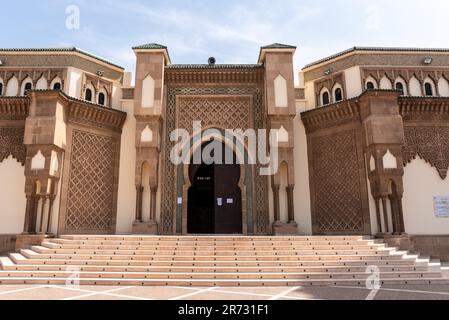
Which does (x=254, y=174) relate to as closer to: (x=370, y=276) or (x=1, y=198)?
(x=370, y=276)

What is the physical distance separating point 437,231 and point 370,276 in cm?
501

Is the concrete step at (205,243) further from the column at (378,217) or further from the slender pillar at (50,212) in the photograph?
the slender pillar at (50,212)

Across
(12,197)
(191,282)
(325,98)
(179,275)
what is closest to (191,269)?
(179,275)

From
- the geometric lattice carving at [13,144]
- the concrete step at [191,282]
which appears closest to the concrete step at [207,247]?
the concrete step at [191,282]

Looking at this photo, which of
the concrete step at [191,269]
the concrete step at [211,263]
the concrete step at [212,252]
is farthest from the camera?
the concrete step at [212,252]

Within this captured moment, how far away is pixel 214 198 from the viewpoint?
1223 cm

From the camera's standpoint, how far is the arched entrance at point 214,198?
470 inches

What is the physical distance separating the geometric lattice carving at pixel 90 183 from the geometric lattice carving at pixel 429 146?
397 inches

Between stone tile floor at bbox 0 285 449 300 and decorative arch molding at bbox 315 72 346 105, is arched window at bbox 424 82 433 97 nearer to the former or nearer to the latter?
decorative arch molding at bbox 315 72 346 105

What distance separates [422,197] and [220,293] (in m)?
8.21

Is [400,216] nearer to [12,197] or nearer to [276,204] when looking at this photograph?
[276,204]

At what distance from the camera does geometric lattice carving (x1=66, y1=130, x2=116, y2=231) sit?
428 inches

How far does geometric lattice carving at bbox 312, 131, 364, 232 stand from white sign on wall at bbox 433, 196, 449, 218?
2.38 m

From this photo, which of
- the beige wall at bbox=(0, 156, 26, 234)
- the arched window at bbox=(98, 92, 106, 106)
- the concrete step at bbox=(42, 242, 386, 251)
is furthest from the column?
the beige wall at bbox=(0, 156, 26, 234)
